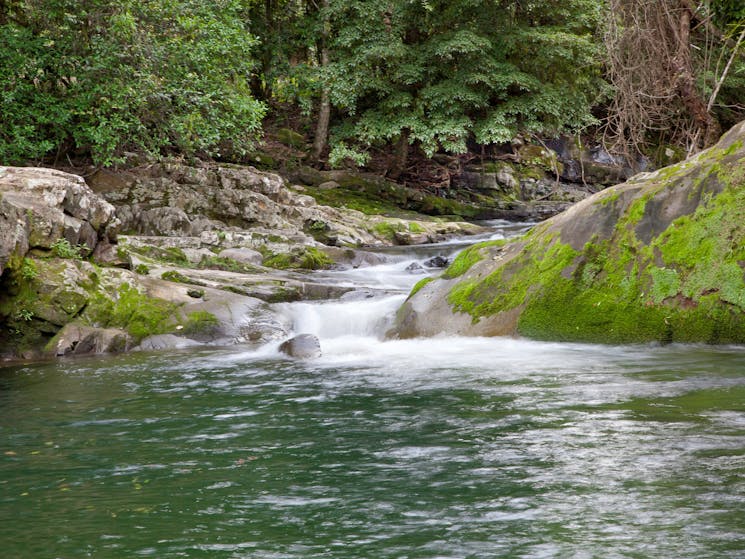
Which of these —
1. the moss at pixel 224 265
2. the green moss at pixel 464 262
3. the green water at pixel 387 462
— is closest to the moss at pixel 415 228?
the moss at pixel 224 265

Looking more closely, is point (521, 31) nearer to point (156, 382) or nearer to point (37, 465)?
point (156, 382)

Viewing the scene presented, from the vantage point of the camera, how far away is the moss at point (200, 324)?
12.2 meters

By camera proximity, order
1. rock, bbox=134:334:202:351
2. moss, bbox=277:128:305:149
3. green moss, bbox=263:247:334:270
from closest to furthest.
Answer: rock, bbox=134:334:202:351, green moss, bbox=263:247:334:270, moss, bbox=277:128:305:149

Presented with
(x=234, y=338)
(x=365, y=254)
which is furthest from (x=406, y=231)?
(x=234, y=338)

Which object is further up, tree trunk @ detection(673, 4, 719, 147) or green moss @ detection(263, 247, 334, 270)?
tree trunk @ detection(673, 4, 719, 147)

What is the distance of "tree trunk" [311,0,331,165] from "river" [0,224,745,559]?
2036 cm

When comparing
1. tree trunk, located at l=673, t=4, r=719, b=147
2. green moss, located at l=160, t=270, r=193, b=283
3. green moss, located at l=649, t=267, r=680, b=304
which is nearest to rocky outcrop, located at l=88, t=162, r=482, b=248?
green moss, located at l=160, t=270, r=193, b=283

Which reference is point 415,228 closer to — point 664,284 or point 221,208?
point 221,208

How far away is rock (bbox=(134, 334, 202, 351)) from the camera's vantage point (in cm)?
1185

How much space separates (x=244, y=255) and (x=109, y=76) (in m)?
5.46

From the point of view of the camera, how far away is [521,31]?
26641mm

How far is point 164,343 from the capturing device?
12.0 m

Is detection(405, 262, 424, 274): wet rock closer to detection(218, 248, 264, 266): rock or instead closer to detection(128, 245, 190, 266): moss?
detection(218, 248, 264, 266): rock

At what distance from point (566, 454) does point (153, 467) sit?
9.39 ft
